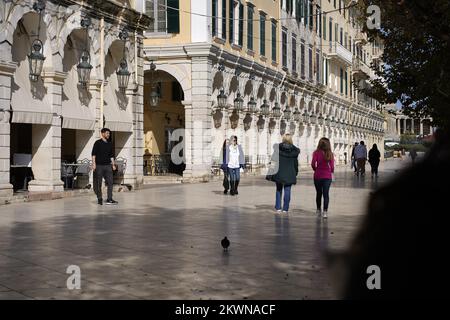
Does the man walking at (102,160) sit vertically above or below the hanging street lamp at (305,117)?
below

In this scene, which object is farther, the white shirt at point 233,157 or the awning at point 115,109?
the awning at point 115,109

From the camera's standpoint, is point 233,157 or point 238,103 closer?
point 233,157

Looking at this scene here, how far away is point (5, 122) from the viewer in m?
16.3

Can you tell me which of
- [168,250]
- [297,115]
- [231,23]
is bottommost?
[168,250]

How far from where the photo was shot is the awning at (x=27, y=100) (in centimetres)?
1692

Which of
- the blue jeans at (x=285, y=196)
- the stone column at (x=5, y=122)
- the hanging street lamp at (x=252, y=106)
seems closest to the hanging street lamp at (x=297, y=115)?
the hanging street lamp at (x=252, y=106)

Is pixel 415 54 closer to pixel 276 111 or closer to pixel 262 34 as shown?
pixel 262 34

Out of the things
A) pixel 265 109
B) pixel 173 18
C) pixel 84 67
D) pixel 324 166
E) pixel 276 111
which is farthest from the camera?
pixel 276 111

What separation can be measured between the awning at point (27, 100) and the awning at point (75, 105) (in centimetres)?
100

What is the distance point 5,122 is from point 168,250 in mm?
8997

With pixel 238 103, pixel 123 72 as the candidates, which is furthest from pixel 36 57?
pixel 238 103

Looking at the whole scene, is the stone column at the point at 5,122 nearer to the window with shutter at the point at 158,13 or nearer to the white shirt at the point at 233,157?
the white shirt at the point at 233,157
